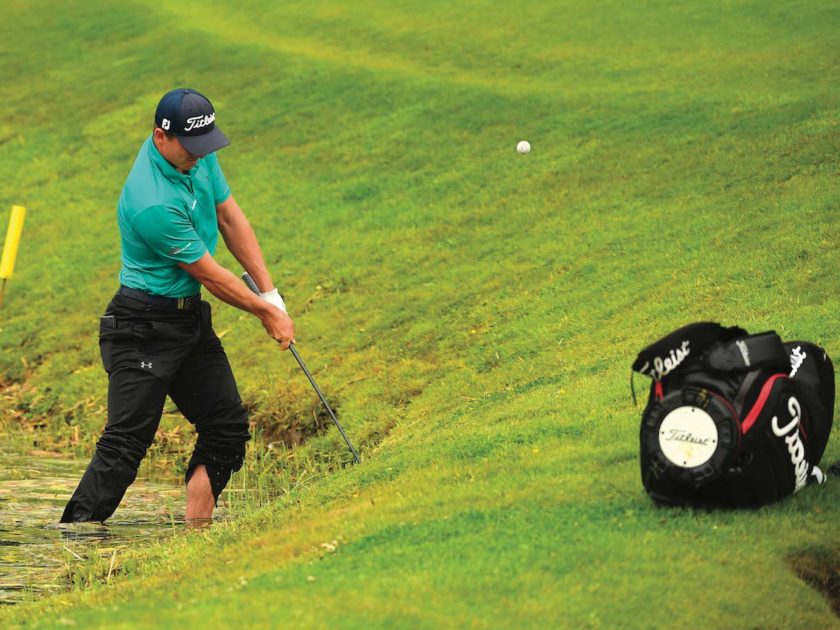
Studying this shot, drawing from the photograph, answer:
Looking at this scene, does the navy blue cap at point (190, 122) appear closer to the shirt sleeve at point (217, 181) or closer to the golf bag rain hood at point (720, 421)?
the shirt sleeve at point (217, 181)

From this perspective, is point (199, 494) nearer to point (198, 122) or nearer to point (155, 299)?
point (155, 299)

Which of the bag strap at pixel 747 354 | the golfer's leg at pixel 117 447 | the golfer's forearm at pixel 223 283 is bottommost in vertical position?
the golfer's leg at pixel 117 447

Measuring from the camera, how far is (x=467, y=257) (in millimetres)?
15016

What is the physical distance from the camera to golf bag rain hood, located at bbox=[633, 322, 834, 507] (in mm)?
5934

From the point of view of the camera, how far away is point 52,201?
20.8 metres

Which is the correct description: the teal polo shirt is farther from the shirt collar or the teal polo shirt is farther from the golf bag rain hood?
the golf bag rain hood

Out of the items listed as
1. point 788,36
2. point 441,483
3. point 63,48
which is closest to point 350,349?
point 441,483


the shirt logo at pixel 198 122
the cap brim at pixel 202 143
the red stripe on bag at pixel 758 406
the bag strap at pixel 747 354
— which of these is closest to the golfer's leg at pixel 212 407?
the cap brim at pixel 202 143

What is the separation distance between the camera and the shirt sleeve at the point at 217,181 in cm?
845

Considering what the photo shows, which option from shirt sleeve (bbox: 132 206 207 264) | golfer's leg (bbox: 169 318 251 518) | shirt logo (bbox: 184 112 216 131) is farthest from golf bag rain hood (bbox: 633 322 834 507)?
golfer's leg (bbox: 169 318 251 518)

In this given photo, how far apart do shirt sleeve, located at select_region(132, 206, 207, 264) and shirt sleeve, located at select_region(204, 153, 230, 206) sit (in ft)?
1.47

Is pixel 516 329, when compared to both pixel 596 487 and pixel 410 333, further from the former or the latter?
pixel 596 487

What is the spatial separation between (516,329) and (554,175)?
4.74 m

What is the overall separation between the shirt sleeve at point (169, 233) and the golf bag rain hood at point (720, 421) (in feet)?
10.0
